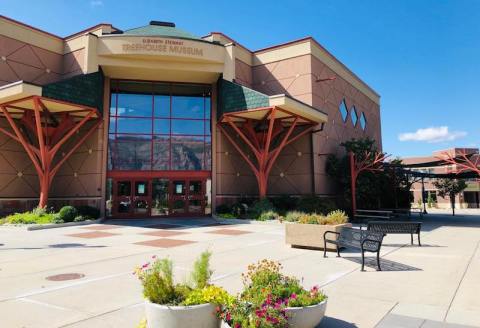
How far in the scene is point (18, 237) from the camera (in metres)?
14.4

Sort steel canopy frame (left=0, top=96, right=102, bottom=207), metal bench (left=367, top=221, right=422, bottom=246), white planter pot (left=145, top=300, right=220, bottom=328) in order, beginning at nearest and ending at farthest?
white planter pot (left=145, top=300, right=220, bottom=328)
metal bench (left=367, top=221, right=422, bottom=246)
steel canopy frame (left=0, top=96, right=102, bottom=207)

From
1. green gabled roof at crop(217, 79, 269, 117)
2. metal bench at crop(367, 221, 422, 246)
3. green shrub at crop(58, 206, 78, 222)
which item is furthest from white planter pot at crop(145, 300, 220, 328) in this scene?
green gabled roof at crop(217, 79, 269, 117)

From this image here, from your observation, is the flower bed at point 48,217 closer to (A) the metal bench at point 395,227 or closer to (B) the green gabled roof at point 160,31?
(B) the green gabled roof at point 160,31

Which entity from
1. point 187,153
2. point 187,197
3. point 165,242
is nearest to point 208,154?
point 187,153

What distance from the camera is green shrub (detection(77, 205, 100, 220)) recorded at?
20953 millimetres

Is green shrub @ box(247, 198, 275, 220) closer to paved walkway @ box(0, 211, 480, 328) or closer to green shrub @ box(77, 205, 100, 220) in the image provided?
paved walkway @ box(0, 211, 480, 328)

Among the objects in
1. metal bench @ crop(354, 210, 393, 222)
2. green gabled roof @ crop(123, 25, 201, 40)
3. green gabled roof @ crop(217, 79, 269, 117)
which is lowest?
metal bench @ crop(354, 210, 393, 222)

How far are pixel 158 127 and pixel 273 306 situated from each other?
22055 mm

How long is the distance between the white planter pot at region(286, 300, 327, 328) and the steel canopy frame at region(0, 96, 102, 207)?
1925cm

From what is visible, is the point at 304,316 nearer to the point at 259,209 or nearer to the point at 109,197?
the point at 259,209

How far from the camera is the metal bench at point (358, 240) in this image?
802 centimetres

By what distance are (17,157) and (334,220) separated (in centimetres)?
2174

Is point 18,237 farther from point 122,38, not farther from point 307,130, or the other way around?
point 307,130

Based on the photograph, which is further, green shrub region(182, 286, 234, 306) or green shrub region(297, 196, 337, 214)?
green shrub region(297, 196, 337, 214)
